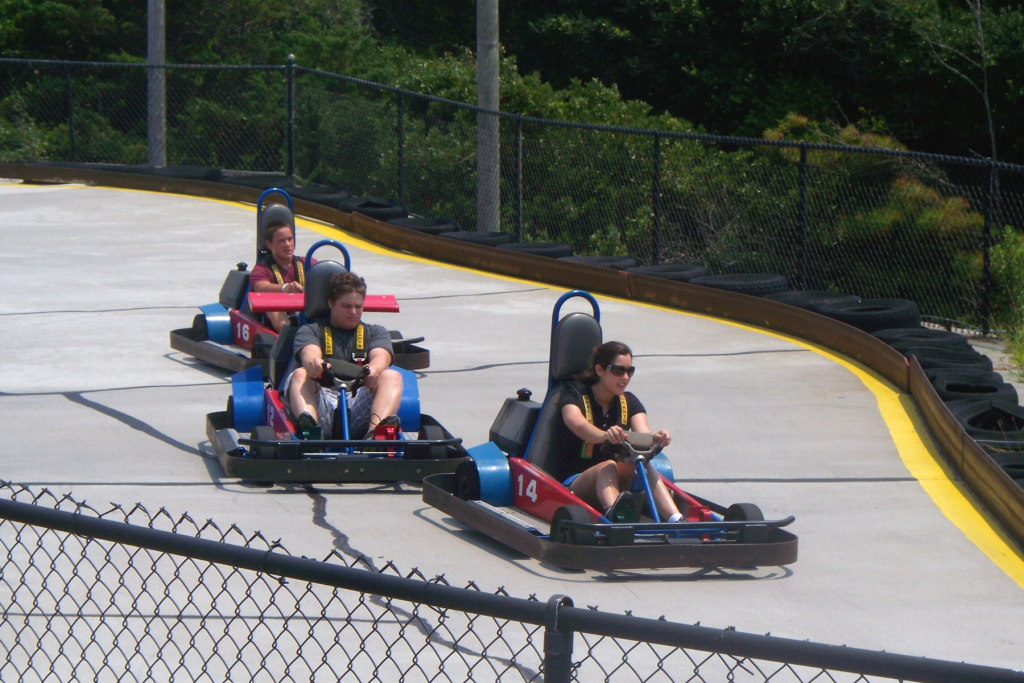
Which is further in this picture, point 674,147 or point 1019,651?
point 674,147

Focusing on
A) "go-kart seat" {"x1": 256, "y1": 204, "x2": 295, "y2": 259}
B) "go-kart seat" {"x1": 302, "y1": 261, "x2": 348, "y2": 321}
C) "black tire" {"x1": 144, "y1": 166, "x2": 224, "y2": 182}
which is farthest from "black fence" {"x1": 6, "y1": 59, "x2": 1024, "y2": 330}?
"go-kart seat" {"x1": 302, "y1": 261, "x2": 348, "y2": 321}

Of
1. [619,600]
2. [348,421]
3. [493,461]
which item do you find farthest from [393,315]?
[619,600]

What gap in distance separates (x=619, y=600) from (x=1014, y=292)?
23.3 feet

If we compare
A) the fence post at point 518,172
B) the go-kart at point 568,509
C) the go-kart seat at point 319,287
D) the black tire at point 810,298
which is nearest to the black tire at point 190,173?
the fence post at point 518,172

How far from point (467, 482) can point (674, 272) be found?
21.8ft

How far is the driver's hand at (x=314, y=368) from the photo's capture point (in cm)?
703

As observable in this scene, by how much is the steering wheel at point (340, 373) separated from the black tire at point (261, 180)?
10634 millimetres

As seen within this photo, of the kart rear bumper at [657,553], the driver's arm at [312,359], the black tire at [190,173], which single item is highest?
the black tire at [190,173]

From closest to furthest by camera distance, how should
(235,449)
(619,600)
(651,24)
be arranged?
1. (619,600)
2. (235,449)
3. (651,24)

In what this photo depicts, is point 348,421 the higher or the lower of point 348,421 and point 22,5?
the lower

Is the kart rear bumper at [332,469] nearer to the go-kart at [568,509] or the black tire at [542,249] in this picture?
the go-kart at [568,509]

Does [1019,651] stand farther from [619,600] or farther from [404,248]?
[404,248]

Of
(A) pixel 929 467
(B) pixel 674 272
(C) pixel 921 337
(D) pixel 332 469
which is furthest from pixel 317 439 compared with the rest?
(B) pixel 674 272

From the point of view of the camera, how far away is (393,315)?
1190 cm
